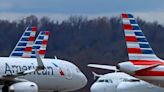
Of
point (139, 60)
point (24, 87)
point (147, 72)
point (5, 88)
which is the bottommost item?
point (5, 88)

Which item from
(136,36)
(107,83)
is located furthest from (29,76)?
(136,36)

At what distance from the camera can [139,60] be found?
47.4 metres

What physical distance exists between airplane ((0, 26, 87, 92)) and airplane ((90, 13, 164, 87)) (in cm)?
915

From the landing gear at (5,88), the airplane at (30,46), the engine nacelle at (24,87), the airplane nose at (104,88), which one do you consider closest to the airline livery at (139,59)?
the airplane nose at (104,88)

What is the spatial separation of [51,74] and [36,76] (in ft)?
4.21

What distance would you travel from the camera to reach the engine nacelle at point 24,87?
54875 millimetres

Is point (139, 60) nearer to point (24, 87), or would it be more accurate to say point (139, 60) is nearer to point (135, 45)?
point (135, 45)

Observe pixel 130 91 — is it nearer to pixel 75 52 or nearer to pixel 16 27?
pixel 75 52

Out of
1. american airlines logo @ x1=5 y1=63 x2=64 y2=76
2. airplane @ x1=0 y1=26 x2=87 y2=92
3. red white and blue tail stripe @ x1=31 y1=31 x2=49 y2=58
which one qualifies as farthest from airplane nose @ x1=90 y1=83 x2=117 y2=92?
red white and blue tail stripe @ x1=31 y1=31 x2=49 y2=58

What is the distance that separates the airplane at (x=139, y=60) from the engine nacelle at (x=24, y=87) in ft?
28.3

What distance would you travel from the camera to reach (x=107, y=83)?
57.6 metres

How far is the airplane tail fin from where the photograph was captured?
47.5 meters

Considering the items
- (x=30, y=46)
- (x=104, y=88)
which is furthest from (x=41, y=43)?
(x=104, y=88)

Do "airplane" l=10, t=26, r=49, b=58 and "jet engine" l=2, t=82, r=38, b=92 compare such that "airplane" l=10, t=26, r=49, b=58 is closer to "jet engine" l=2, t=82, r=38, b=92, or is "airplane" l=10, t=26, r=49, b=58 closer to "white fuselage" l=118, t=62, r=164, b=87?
"jet engine" l=2, t=82, r=38, b=92
